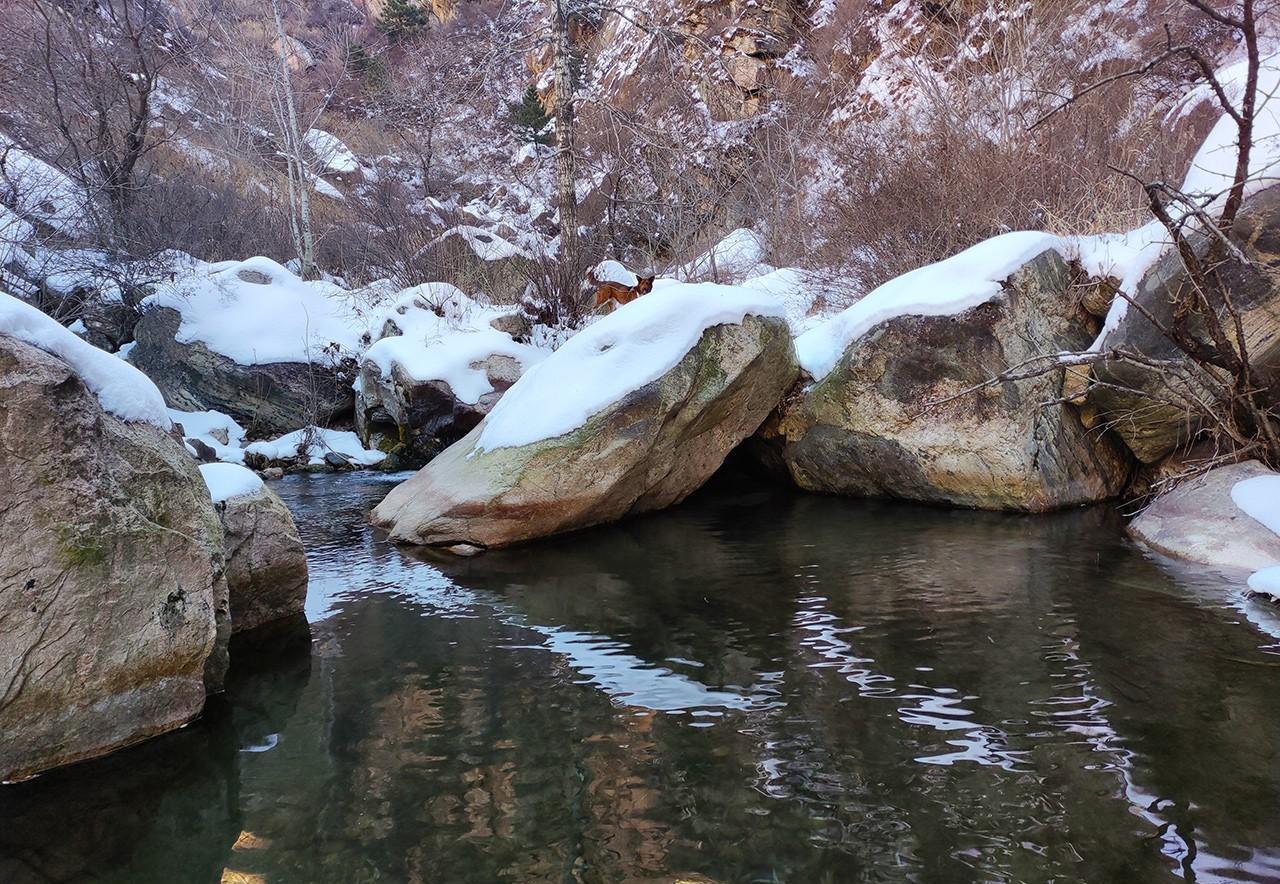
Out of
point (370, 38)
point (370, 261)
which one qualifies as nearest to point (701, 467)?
point (370, 261)

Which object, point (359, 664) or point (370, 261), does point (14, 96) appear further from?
point (359, 664)

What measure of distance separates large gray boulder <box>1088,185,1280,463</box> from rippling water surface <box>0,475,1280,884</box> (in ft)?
4.07

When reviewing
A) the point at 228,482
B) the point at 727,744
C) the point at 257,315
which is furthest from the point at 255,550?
the point at 257,315

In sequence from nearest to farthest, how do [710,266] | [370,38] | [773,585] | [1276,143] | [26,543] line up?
[26,543]
[773,585]
[1276,143]
[710,266]
[370,38]

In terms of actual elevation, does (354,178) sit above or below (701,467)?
above

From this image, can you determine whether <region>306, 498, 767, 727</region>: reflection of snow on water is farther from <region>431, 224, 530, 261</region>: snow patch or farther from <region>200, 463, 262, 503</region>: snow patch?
<region>431, 224, 530, 261</region>: snow patch

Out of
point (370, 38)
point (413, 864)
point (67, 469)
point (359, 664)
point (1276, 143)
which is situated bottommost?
point (413, 864)

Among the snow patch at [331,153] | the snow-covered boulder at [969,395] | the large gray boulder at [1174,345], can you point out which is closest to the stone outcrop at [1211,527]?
the large gray boulder at [1174,345]

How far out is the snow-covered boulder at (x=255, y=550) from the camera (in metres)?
4.15

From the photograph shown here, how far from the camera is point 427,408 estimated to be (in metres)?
9.38

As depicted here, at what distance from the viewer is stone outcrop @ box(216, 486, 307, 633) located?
13.6ft

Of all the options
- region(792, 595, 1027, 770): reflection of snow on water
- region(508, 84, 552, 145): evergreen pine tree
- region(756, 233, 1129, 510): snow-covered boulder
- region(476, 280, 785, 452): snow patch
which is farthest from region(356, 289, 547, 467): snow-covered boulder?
region(508, 84, 552, 145): evergreen pine tree

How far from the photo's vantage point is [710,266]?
12.1 m

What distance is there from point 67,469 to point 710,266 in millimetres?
9957
